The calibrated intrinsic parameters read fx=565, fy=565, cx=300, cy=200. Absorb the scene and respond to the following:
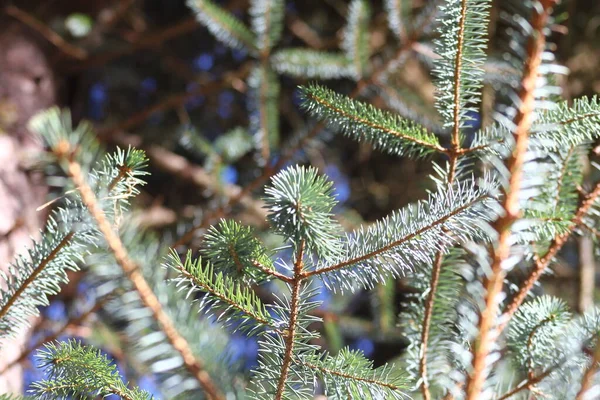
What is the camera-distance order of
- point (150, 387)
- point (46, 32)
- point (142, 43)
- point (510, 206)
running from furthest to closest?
1. point (142, 43)
2. point (46, 32)
3. point (150, 387)
4. point (510, 206)

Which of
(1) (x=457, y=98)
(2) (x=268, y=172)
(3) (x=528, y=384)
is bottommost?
(3) (x=528, y=384)

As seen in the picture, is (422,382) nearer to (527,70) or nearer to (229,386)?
(229,386)

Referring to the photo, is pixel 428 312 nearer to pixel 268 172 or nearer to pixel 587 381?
pixel 587 381

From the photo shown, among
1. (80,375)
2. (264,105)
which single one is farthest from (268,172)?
(80,375)

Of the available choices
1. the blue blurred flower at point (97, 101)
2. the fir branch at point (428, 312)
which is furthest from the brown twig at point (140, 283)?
the blue blurred flower at point (97, 101)

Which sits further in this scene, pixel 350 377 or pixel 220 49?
pixel 220 49

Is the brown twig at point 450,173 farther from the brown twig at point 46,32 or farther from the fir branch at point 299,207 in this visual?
the brown twig at point 46,32

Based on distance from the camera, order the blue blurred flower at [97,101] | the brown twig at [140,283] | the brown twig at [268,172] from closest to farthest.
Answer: the brown twig at [140,283] → the brown twig at [268,172] → the blue blurred flower at [97,101]
